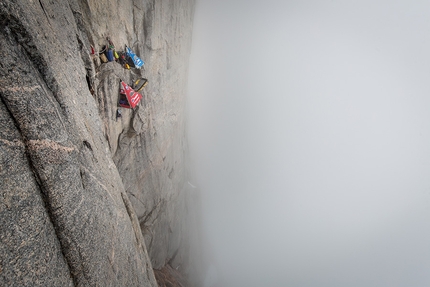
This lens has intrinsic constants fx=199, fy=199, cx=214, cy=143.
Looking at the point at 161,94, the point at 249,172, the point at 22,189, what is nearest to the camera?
the point at 22,189

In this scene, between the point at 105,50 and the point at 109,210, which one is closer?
the point at 109,210

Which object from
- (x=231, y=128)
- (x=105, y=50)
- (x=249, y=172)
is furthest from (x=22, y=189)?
(x=249, y=172)

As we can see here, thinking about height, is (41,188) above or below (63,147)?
below

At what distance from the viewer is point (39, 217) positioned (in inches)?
159

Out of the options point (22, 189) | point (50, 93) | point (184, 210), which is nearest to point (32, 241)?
point (22, 189)

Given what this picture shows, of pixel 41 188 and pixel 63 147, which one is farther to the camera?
pixel 63 147

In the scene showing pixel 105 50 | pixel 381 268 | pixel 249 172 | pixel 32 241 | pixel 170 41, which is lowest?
pixel 381 268

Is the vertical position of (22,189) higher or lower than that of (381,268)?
higher

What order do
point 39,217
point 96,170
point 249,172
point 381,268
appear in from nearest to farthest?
1. point 39,217
2. point 96,170
3. point 249,172
4. point 381,268

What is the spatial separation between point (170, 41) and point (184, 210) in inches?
872

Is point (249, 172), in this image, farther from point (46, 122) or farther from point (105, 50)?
point (46, 122)

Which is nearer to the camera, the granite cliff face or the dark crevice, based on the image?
the granite cliff face

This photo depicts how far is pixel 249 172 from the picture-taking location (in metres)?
65.4

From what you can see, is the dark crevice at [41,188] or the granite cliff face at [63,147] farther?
the dark crevice at [41,188]
